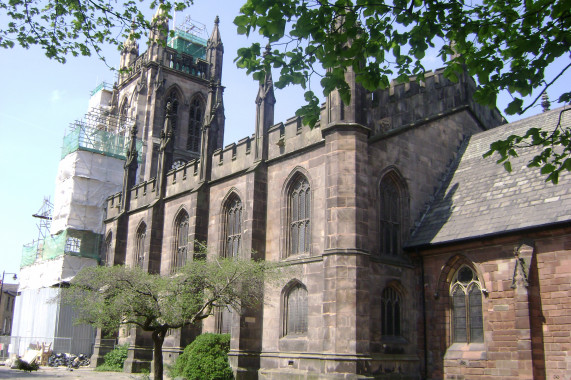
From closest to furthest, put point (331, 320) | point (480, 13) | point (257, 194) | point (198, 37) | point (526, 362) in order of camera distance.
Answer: point (480, 13)
point (526, 362)
point (331, 320)
point (257, 194)
point (198, 37)

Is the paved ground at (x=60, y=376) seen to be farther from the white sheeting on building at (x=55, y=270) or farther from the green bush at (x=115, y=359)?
the white sheeting on building at (x=55, y=270)

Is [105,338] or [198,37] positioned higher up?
[198,37]

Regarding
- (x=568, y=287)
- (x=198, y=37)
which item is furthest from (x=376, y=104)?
(x=198, y=37)

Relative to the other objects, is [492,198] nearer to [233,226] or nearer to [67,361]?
[233,226]

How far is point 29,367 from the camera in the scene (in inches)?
1102

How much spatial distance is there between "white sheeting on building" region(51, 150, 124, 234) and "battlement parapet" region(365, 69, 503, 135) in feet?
88.8

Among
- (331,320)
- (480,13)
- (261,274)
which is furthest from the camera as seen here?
(261,274)

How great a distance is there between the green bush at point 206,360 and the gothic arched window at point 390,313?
5878mm

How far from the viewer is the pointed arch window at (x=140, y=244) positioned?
111 feet

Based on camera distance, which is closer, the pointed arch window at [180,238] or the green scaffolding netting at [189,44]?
the pointed arch window at [180,238]

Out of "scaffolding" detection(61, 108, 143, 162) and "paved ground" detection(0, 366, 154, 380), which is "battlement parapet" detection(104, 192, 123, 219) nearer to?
"scaffolding" detection(61, 108, 143, 162)

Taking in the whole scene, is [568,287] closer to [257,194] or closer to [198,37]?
[257,194]

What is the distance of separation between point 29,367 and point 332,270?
17.4 m

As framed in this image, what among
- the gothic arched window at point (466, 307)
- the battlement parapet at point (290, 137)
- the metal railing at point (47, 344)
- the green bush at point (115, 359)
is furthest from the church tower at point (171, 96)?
the gothic arched window at point (466, 307)
